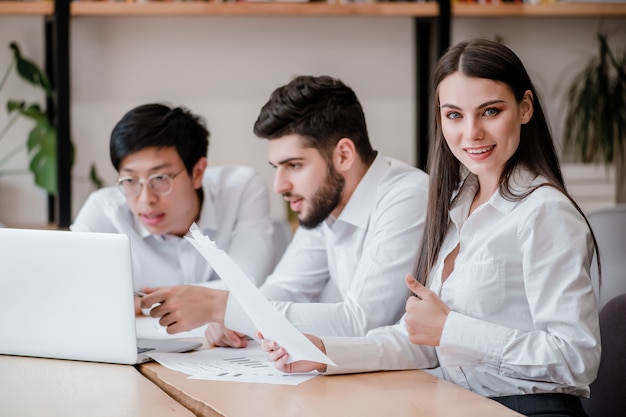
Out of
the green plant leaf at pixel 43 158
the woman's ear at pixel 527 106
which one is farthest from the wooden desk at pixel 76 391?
the green plant leaf at pixel 43 158

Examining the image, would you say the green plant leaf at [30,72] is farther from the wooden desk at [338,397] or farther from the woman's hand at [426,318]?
the woman's hand at [426,318]

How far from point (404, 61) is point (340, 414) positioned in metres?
3.06

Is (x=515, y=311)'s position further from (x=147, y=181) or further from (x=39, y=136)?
(x=39, y=136)

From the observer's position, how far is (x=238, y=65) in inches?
162

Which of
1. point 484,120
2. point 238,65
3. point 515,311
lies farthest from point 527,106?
point 238,65

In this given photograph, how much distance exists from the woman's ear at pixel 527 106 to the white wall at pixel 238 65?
8.10 feet

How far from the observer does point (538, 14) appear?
4.00 m

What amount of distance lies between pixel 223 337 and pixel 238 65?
2.37 metres

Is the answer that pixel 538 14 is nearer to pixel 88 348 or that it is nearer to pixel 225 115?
pixel 225 115

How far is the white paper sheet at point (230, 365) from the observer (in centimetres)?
159

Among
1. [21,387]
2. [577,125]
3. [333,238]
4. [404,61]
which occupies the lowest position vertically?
[21,387]

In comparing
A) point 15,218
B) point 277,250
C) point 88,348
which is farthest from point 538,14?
point 88,348

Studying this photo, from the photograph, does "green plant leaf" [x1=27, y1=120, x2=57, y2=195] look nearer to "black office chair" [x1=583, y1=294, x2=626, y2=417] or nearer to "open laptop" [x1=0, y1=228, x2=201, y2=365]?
"open laptop" [x1=0, y1=228, x2=201, y2=365]

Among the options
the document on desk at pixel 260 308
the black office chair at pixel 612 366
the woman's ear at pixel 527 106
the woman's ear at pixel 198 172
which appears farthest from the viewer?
the woman's ear at pixel 198 172
